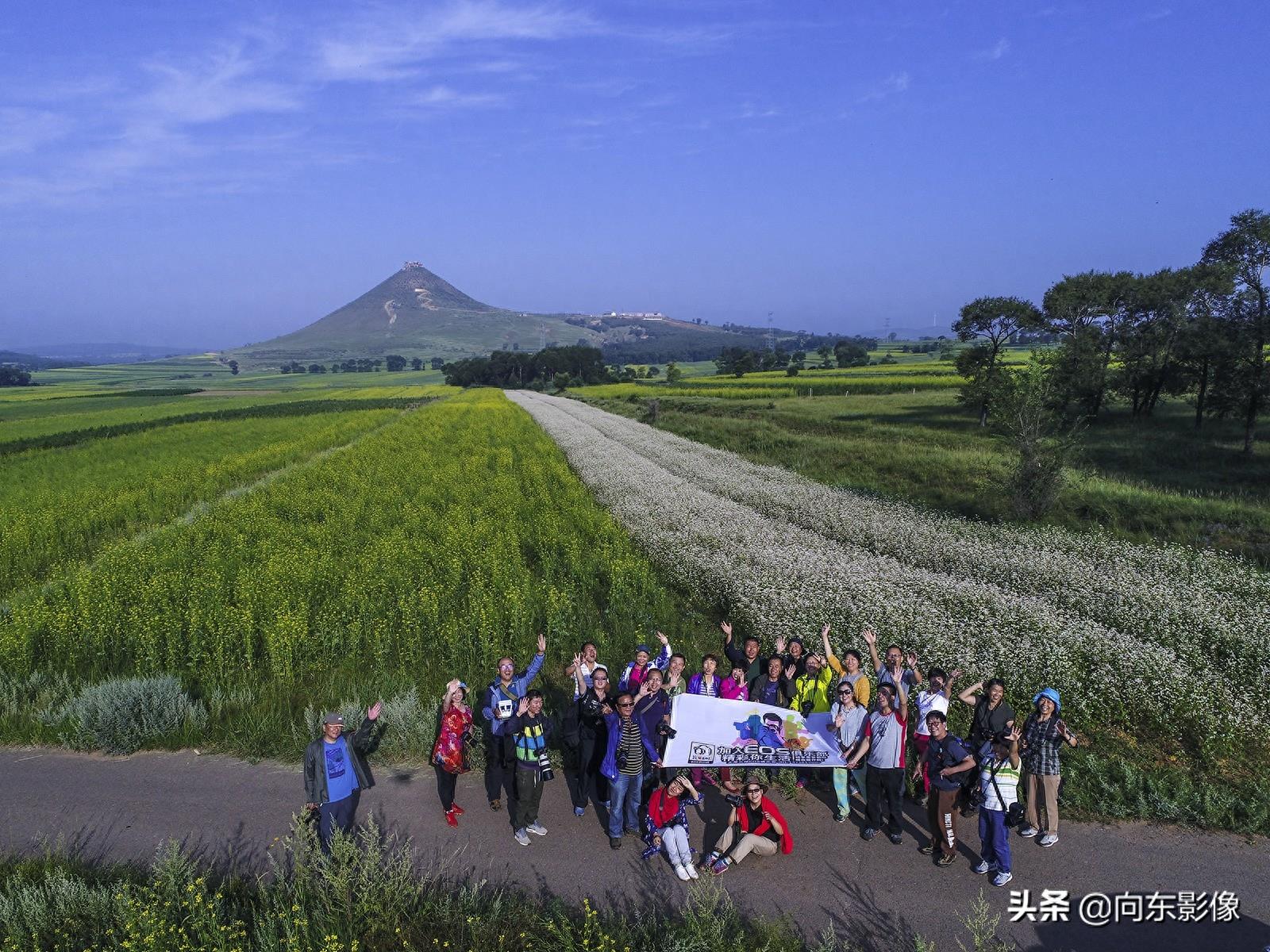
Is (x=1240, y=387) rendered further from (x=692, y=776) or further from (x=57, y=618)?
(x=57, y=618)

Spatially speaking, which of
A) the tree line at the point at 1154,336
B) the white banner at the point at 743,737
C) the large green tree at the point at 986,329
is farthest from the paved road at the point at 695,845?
the large green tree at the point at 986,329

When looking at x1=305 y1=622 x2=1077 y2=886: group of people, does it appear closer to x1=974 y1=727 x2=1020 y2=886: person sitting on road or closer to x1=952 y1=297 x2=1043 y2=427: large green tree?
x1=974 y1=727 x2=1020 y2=886: person sitting on road

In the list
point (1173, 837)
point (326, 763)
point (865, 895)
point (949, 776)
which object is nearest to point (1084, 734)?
point (1173, 837)

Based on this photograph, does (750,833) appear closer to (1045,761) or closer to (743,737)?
(743,737)

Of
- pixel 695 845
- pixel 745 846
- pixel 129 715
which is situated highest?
pixel 129 715

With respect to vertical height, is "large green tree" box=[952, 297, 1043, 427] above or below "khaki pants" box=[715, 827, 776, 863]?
above

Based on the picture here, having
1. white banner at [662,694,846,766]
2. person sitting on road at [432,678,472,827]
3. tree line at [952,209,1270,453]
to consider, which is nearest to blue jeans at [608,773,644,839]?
white banner at [662,694,846,766]

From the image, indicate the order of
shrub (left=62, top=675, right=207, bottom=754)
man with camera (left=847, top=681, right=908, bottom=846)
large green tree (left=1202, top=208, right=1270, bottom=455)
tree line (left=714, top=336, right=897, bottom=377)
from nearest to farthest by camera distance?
man with camera (left=847, top=681, right=908, bottom=846) → shrub (left=62, top=675, right=207, bottom=754) → large green tree (left=1202, top=208, right=1270, bottom=455) → tree line (left=714, top=336, right=897, bottom=377)

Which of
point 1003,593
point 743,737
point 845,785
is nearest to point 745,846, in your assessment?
point 743,737
